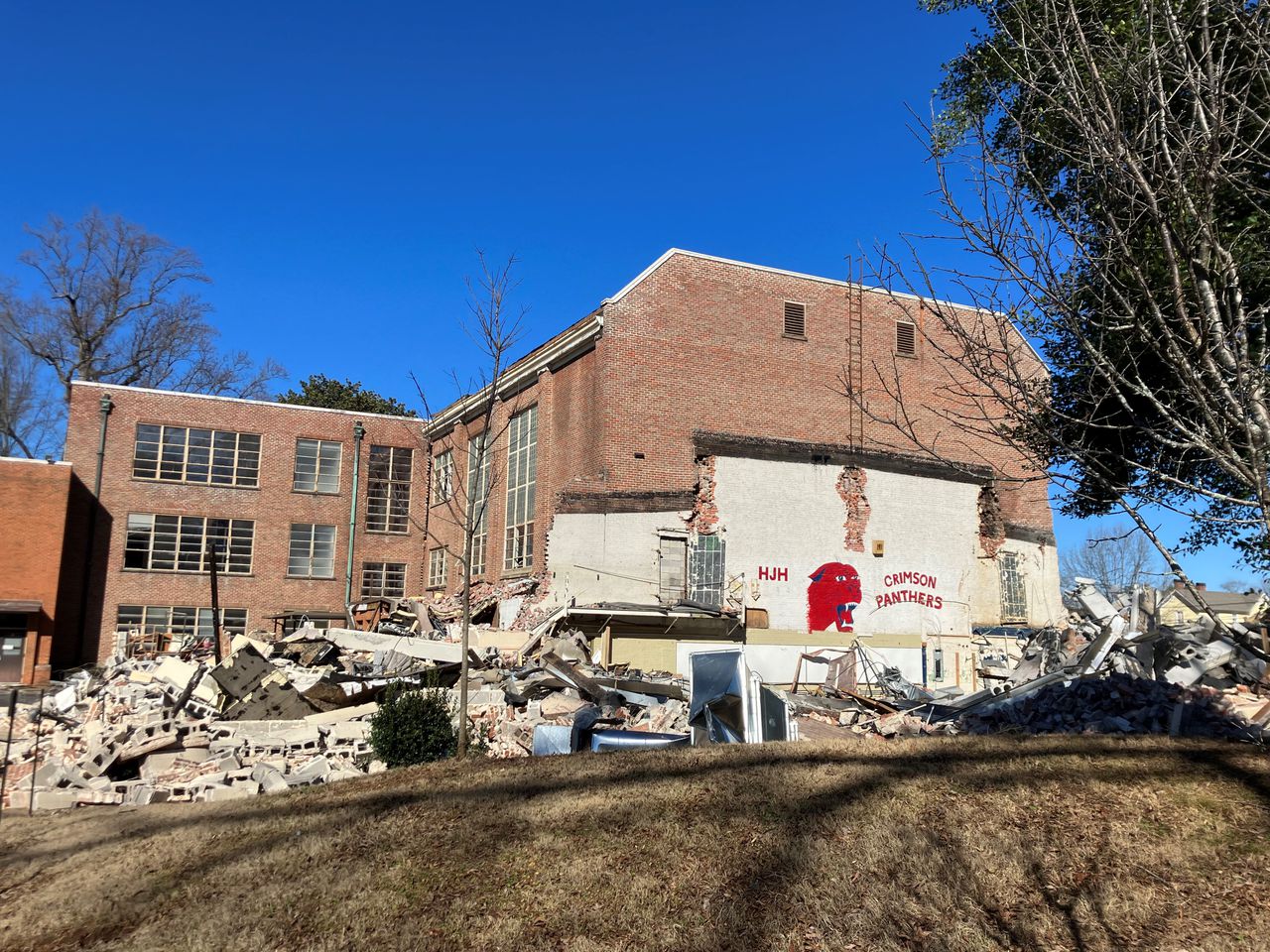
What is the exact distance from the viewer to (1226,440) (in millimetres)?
5855

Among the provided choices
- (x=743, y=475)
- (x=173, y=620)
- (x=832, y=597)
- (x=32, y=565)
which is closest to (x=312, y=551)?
(x=173, y=620)

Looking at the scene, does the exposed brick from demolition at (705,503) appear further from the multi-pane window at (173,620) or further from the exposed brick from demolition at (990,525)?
the multi-pane window at (173,620)

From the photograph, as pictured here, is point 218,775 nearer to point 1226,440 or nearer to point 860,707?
point 860,707

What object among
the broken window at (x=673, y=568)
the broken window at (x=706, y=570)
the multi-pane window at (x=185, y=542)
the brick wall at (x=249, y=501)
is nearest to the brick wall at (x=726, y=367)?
the broken window at (x=673, y=568)

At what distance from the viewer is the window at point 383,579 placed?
37.0m

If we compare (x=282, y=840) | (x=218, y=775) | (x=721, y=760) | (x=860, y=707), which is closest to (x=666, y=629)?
(x=860, y=707)

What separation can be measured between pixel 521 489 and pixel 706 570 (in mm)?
6973

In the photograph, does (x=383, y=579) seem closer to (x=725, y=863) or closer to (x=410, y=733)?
(x=410, y=733)

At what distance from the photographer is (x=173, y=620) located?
33312 millimetres

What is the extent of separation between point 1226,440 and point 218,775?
12.4 metres

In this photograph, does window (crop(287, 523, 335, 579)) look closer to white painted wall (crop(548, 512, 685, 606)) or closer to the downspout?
the downspout

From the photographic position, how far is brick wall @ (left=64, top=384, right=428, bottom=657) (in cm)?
3297

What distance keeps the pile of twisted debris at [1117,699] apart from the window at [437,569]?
2009 centimetres

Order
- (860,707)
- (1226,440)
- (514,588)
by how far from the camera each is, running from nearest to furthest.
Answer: (1226,440) → (860,707) → (514,588)
